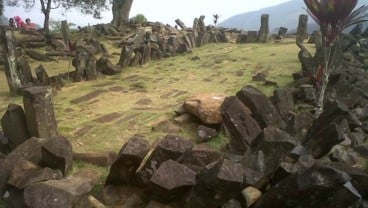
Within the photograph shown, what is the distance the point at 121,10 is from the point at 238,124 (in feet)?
58.5

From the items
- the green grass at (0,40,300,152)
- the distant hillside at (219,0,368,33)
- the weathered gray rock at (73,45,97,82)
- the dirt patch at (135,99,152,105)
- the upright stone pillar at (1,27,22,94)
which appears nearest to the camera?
the green grass at (0,40,300,152)

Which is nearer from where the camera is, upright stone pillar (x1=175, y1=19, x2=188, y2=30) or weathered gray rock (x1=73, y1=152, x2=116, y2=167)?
weathered gray rock (x1=73, y1=152, x2=116, y2=167)

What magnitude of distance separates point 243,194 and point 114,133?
108 inches

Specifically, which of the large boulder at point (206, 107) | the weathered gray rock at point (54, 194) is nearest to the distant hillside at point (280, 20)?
the large boulder at point (206, 107)

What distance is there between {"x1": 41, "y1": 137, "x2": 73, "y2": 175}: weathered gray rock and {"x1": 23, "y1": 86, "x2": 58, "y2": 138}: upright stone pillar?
94 centimetres

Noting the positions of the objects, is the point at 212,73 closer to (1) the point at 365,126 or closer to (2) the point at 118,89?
(2) the point at 118,89

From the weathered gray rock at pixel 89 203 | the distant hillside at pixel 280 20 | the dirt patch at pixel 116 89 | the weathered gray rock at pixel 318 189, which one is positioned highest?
the weathered gray rock at pixel 318 189

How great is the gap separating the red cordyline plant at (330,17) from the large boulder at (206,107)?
63.8 inches

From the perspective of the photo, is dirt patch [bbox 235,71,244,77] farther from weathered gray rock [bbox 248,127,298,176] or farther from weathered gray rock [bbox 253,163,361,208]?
weathered gray rock [bbox 253,163,361,208]

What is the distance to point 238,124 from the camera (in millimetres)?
4973

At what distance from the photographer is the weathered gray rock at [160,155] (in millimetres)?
3693

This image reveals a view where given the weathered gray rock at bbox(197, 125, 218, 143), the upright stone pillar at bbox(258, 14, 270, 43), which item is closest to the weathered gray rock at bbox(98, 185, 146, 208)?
the weathered gray rock at bbox(197, 125, 218, 143)

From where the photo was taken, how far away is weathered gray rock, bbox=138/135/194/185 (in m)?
3.69

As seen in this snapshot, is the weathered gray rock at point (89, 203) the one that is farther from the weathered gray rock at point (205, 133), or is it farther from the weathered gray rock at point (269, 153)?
the weathered gray rock at point (205, 133)
